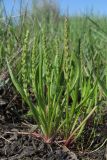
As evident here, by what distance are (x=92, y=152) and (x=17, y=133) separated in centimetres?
28

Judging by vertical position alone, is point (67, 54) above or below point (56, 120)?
above

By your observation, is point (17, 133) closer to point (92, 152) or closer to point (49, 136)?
point (49, 136)

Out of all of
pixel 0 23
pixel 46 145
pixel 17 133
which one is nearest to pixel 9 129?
pixel 17 133

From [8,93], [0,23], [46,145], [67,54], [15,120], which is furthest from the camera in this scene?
[0,23]

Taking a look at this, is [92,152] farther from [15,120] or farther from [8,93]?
[8,93]

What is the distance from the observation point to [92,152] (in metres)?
1.34

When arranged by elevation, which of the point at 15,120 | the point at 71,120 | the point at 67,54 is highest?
the point at 67,54

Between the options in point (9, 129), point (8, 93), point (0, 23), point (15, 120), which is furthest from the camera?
point (0, 23)

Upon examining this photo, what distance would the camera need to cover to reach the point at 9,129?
1.46 m

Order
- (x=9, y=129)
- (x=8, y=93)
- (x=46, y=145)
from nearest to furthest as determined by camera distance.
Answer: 1. (x=46, y=145)
2. (x=9, y=129)
3. (x=8, y=93)

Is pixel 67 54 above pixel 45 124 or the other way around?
above

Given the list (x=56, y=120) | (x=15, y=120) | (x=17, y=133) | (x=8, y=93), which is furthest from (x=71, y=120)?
(x=8, y=93)

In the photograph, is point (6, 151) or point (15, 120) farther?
point (15, 120)

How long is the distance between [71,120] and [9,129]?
0.85 feet
